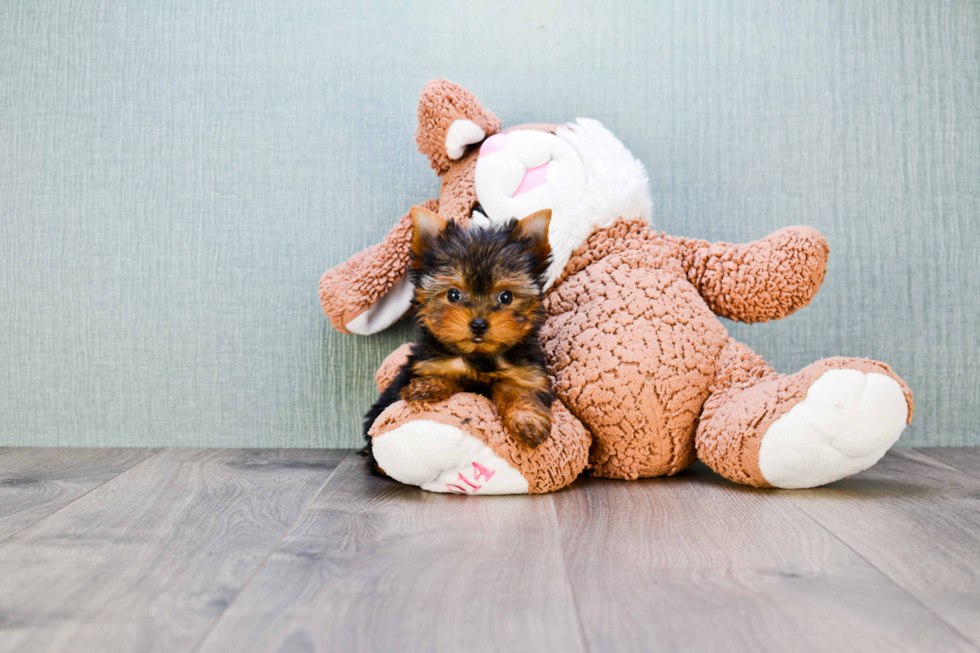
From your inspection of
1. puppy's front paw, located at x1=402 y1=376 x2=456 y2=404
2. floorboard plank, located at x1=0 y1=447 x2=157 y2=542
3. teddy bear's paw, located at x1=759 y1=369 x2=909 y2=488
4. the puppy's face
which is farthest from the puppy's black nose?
floorboard plank, located at x1=0 y1=447 x2=157 y2=542

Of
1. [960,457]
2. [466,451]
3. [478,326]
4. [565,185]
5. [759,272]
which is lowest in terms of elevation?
[960,457]

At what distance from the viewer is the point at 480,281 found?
1.34 meters

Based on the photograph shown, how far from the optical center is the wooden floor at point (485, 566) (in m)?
0.83

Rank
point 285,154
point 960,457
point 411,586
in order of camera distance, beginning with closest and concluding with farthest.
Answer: point 411,586 → point 960,457 → point 285,154

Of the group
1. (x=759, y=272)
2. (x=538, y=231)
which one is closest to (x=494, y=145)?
(x=538, y=231)

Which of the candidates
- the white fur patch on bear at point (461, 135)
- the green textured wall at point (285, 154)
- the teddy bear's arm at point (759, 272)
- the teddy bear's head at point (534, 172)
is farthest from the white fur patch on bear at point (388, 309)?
the teddy bear's arm at point (759, 272)

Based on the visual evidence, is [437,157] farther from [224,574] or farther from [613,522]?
[224,574]

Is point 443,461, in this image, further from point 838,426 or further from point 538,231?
point 838,426

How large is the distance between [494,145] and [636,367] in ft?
2.04

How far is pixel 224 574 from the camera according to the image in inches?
40.2

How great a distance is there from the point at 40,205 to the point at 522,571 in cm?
179

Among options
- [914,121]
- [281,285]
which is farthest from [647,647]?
[914,121]

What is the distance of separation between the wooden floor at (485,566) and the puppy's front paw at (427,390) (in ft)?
0.68

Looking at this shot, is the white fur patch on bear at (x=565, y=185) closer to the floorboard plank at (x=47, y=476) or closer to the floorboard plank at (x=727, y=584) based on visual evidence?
the floorboard plank at (x=727, y=584)
